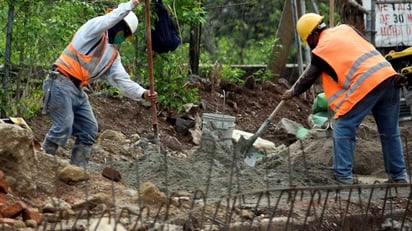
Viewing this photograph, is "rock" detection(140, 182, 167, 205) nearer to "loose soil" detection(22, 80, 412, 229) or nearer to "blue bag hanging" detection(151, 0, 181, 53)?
"loose soil" detection(22, 80, 412, 229)

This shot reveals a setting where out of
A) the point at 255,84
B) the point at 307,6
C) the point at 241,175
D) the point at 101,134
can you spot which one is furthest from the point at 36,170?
the point at 307,6

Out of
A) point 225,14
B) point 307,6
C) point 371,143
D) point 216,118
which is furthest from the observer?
point 225,14

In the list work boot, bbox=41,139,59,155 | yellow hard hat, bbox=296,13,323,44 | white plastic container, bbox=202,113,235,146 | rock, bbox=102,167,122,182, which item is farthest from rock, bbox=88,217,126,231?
white plastic container, bbox=202,113,235,146

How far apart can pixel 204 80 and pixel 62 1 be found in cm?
387

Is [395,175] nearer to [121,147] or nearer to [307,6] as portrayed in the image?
[121,147]

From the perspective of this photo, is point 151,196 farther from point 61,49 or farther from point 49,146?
point 61,49

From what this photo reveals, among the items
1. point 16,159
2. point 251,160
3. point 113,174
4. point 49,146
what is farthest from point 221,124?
point 16,159

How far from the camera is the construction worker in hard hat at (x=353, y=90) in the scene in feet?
29.9

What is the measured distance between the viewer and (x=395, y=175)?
9.33m

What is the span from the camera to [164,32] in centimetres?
1172

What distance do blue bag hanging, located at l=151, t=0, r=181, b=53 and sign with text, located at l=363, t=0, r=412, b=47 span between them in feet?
8.72

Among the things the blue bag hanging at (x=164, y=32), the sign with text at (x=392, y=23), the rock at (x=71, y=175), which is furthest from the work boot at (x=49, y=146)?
the sign with text at (x=392, y=23)

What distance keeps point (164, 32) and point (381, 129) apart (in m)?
3.19

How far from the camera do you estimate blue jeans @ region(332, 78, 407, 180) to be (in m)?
9.11
